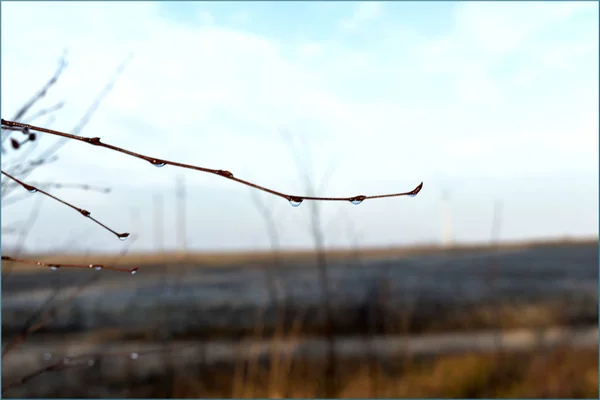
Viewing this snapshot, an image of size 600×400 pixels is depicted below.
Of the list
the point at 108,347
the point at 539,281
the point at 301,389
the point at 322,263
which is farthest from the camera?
the point at 539,281

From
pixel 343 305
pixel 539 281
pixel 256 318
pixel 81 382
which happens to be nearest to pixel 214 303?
pixel 256 318

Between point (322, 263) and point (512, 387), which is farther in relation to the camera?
point (512, 387)

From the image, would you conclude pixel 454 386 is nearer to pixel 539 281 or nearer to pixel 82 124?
pixel 82 124

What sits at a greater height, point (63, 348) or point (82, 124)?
point (82, 124)

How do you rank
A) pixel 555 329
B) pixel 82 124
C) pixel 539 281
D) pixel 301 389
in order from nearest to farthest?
pixel 82 124, pixel 301 389, pixel 555 329, pixel 539 281

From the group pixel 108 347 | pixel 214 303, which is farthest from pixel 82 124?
pixel 214 303

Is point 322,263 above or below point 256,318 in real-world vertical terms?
above

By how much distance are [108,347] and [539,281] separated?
29.4 ft

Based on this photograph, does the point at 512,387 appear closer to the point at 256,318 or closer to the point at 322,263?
the point at 322,263

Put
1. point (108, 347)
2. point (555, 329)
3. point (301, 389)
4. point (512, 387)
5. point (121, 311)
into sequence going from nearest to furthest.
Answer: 1. point (301, 389)
2. point (512, 387)
3. point (108, 347)
4. point (555, 329)
5. point (121, 311)

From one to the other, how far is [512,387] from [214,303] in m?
6.05

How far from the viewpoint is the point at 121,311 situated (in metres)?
10.5

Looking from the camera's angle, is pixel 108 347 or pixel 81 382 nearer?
pixel 81 382

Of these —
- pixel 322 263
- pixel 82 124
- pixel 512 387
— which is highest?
pixel 82 124
